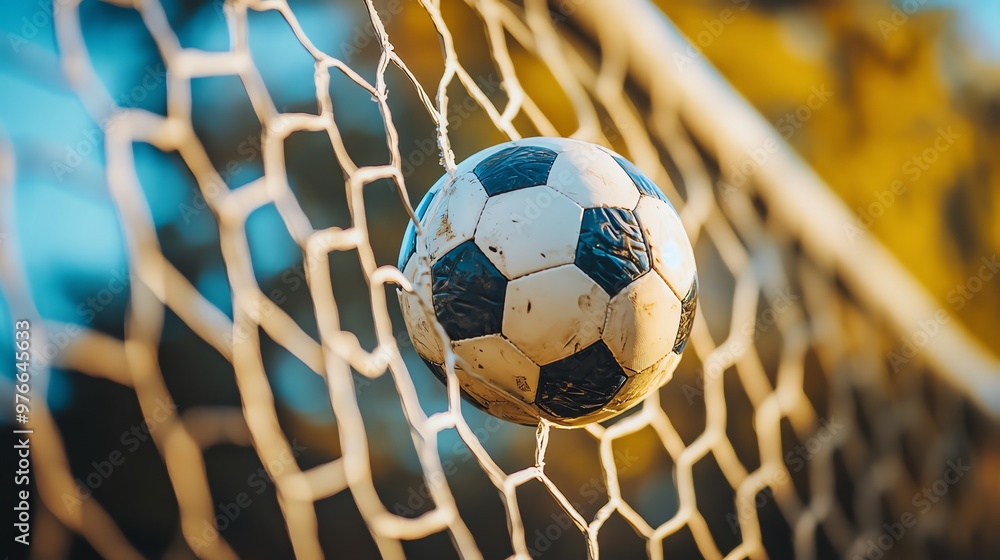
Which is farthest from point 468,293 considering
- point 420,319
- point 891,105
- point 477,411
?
point 891,105

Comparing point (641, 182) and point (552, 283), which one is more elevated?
point (641, 182)

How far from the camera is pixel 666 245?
699mm

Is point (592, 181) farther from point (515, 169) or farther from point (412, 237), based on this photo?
point (412, 237)

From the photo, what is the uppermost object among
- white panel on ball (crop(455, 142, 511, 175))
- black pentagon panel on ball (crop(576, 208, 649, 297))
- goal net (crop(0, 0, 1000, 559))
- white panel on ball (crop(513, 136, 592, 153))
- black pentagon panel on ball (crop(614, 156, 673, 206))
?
black pentagon panel on ball (crop(614, 156, 673, 206))

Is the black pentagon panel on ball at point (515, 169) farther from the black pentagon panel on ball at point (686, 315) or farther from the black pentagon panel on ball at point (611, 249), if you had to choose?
the black pentagon panel on ball at point (686, 315)

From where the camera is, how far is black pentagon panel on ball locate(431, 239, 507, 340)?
66 cm

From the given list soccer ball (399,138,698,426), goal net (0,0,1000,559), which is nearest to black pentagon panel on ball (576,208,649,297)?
soccer ball (399,138,698,426)

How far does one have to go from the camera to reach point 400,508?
1923 mm

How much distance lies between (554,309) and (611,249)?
0.25 ft

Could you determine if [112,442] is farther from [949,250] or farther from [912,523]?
[949,250]

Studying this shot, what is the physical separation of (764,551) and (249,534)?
4.53 ft

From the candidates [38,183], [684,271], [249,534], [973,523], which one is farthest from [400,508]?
[973,523]

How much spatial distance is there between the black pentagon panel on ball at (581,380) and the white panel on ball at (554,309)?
2 cm

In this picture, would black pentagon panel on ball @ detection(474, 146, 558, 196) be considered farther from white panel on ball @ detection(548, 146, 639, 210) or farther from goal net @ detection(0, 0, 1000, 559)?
goal net @ detection(0, 0, 1000, 559)
